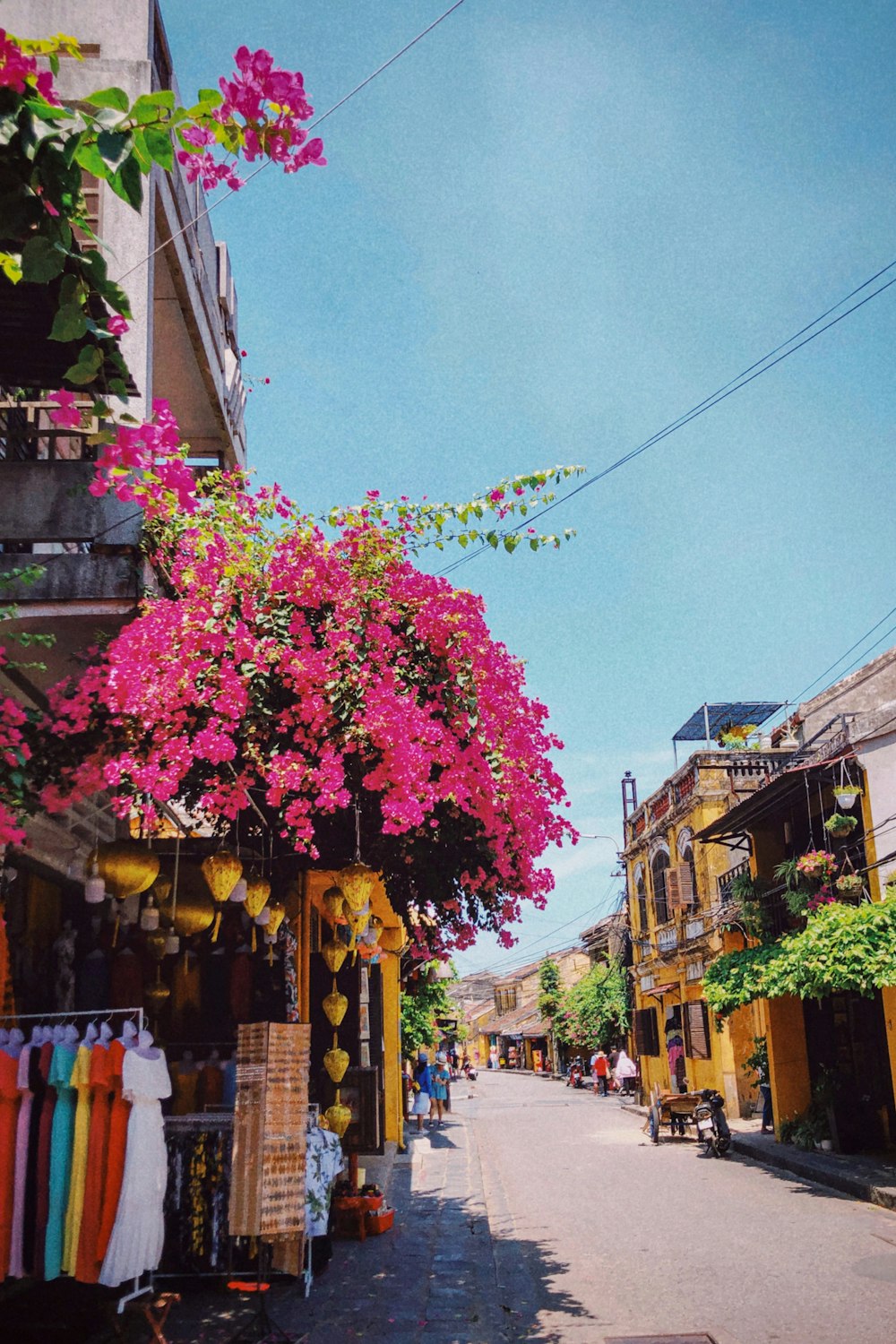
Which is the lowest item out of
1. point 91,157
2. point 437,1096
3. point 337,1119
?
point 437,1096

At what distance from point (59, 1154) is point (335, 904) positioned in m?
2.65

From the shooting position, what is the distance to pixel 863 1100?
59.3 ft

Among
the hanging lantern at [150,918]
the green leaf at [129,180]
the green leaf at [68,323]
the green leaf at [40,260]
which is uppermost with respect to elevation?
the green leaf at [129,180]

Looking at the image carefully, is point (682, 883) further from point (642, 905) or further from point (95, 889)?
point (95, 889)

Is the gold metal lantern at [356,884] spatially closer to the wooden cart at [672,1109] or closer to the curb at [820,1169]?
the curb at [820,1169]

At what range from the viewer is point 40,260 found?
3.28m

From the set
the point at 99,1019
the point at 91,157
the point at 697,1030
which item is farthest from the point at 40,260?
the point at 697,1030

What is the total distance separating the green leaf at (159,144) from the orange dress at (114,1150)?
5374 mm

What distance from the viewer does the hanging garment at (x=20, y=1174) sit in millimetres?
6238

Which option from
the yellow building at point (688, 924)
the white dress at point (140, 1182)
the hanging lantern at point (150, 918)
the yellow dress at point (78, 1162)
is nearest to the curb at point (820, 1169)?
the yellow building at point (688, 924)

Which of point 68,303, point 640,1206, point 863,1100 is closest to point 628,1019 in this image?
point 863,1100

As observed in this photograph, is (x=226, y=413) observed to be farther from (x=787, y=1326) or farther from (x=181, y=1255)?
(x=787, y=1326)

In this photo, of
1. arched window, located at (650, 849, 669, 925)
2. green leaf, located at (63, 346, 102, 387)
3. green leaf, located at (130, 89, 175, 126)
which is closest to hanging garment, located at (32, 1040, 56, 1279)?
green leaf, located at (63, 346, 102, 387)

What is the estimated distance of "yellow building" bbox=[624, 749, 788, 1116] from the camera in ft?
84.8
